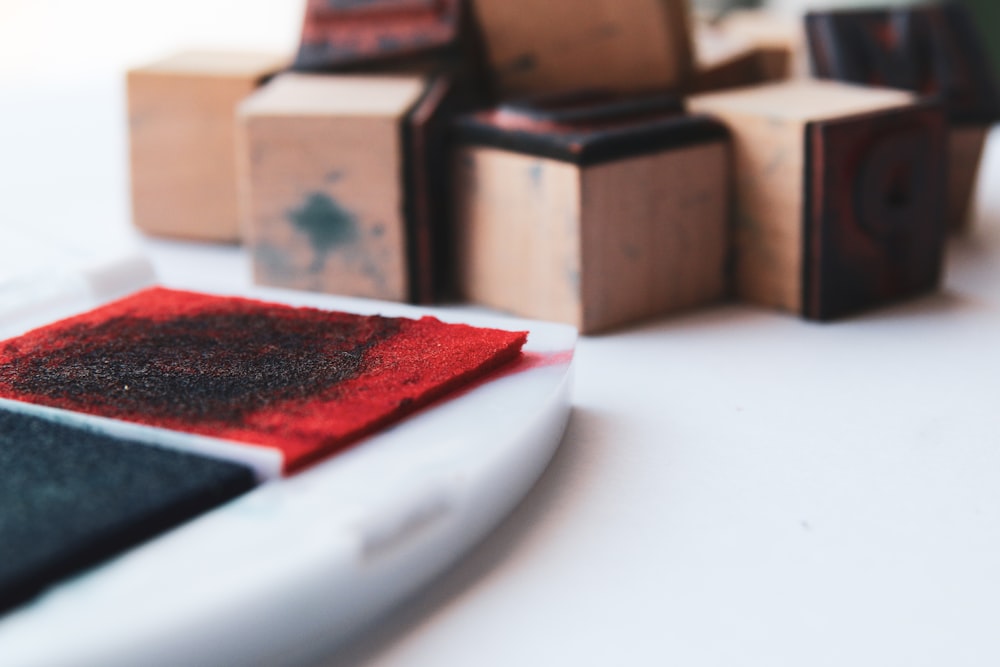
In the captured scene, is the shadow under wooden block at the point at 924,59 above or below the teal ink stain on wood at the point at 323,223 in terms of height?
above

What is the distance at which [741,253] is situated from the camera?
3.78 feet

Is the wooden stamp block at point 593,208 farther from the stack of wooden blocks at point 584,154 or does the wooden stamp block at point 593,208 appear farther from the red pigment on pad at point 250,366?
the red pigment on pad at point 250,366

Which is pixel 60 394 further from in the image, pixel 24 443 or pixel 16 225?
pixel 16 225

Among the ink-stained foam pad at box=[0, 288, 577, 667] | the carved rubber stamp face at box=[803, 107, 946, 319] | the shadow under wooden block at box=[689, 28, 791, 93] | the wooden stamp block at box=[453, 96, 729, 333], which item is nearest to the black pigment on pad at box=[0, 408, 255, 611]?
the ink-stained foam pad at box=[0, 288, 577, 667]

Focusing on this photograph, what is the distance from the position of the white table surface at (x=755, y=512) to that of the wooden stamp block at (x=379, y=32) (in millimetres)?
382

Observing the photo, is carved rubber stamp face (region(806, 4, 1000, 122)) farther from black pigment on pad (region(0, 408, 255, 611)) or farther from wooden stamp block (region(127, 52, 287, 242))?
black pigment on pad (region(0, 408, 255, 611))

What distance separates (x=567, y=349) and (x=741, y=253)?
397mm

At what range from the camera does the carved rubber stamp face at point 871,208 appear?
106 centimetres

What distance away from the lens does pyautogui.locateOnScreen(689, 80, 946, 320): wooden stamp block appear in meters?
1.06

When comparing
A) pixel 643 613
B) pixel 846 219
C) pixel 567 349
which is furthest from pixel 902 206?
pixel 643 613

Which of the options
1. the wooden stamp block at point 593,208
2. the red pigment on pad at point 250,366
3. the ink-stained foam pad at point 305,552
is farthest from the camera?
the wooden stamp block at point 593,208

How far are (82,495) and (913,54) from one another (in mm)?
1109

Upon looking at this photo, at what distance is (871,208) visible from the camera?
1087 millimetres

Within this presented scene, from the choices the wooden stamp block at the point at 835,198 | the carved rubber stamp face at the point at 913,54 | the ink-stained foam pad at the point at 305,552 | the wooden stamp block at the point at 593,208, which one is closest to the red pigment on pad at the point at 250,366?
the ink-stained foam pad at the point at 305,552
